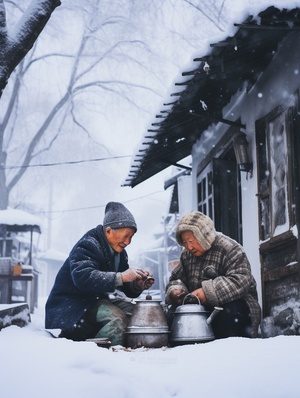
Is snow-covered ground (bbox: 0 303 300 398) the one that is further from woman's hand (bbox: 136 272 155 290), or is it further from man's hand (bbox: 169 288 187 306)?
man's hand (bbox: 169 288 187 306)

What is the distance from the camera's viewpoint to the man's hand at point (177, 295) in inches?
179

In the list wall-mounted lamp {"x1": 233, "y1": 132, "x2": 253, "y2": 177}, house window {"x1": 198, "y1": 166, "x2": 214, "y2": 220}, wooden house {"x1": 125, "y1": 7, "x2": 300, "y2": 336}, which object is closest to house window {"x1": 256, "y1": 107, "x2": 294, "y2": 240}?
wooden house {"x1": 125, "y1": 7, "x2": 300, "y2": 336}

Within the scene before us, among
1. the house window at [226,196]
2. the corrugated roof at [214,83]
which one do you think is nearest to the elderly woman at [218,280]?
the corrugated roof at [214,83]

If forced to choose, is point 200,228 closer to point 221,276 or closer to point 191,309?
point 221,276

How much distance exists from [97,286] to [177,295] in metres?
0.69

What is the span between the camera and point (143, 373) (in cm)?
280

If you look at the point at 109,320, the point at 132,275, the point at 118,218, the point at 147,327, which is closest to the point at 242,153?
the point at 118,218

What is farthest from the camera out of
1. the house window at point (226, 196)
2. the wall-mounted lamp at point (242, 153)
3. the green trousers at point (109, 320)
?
the house window at point (226, 196)

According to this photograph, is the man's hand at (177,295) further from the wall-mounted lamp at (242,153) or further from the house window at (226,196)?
the house window at (226,196)

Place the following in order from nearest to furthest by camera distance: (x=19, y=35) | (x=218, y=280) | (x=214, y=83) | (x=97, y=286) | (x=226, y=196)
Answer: (x=97, y=286) → (x=218, y=280) → (x=19, y=35) → (x=214, y=83) → (x=226, y=196)

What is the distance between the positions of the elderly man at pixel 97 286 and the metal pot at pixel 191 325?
0.39m

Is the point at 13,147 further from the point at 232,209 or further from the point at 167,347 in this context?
the point at 167,347

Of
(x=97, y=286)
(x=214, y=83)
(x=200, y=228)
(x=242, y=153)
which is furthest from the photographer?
(x=242, y=153)

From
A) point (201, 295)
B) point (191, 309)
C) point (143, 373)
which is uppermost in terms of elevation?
point (201, 295)
